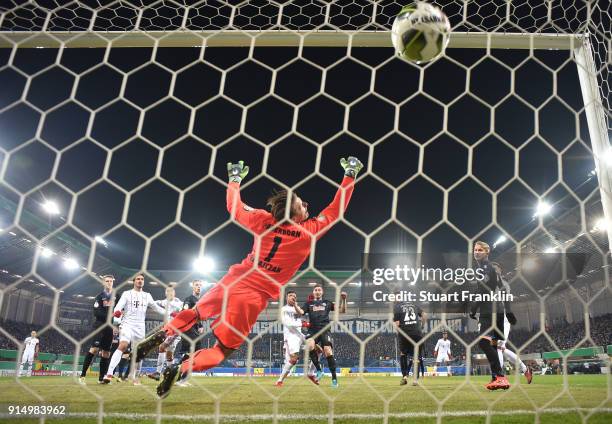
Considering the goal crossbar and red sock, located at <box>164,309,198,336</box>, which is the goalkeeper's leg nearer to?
red sock, located at <box>164,309,198,336</box>

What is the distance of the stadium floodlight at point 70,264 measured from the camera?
22209 mm

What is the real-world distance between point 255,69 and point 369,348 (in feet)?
81.0

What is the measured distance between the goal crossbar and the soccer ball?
2.80 feet

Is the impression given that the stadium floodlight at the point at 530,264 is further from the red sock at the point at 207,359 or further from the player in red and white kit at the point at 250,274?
the red sock at the point at 207,359

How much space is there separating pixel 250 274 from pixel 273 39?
5.87 feet

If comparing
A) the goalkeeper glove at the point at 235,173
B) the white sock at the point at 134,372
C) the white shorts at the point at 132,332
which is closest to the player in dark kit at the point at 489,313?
the goalkeeper glove at the point at 235,173

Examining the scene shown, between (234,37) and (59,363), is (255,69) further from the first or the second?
(59,363)

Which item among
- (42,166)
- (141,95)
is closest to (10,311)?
(42,166)

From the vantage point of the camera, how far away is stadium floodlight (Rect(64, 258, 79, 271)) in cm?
2221

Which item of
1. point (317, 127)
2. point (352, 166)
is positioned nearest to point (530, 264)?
point (317, 127)

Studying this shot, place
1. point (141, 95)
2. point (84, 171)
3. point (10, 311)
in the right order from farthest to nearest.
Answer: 1. point (10, 311)
2. point (84, 171)
3. point (141, 95)

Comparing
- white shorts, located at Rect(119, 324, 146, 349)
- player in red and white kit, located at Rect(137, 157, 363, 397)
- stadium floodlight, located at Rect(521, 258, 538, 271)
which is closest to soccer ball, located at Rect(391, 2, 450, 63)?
player in red and white kit, located at Rect(137, 157, 363, 397)

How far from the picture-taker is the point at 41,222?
19.8 m

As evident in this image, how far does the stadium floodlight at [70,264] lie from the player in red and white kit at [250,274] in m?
21.4
